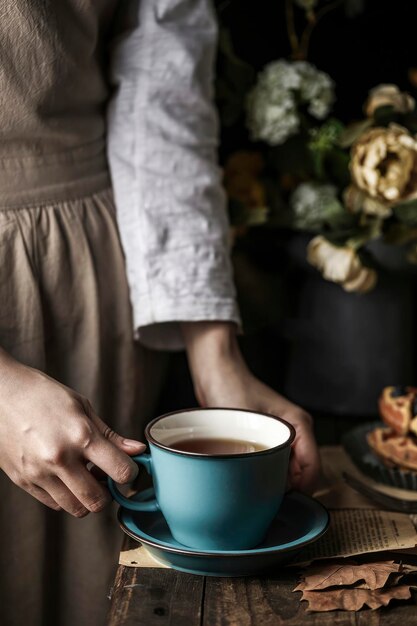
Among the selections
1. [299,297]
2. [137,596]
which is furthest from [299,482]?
[299,297]

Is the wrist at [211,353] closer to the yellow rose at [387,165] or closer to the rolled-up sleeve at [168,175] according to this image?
the rolled-up sleeve at [168,175]

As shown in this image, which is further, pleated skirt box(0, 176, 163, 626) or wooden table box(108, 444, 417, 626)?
pleated skirt box(0, 176, 163, 626)

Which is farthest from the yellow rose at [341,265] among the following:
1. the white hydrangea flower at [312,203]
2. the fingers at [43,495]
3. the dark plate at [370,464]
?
the fingers at [43,495]

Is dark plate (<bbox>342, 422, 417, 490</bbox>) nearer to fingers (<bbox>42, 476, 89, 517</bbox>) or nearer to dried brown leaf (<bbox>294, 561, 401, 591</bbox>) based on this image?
dried brown leaf (<bbox>294, 561, 401, 591</bbox>)

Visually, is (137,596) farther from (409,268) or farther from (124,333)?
(409,268)

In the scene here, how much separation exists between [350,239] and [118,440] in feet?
2.37

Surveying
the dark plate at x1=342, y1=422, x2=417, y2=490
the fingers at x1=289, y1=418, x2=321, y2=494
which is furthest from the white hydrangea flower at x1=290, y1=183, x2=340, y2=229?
the fingers at x1=289, y1=418, x2=321, y2=494

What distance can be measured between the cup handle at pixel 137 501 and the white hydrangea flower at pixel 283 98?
0.80 meters

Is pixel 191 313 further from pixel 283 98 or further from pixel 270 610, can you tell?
pixel 283 98

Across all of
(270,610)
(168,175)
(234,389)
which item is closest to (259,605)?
(270,610)

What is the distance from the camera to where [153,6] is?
3.40ft

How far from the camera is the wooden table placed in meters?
0.68

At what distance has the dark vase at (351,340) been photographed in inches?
58.1

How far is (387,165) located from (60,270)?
0.57 metres
